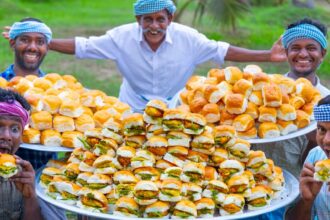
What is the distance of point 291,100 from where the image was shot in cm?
424

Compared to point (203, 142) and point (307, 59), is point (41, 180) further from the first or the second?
point (307, 59)

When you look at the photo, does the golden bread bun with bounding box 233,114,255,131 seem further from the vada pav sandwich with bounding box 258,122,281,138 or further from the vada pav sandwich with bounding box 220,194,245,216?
the vada pav sandwich with bounding box 220,194,245,216

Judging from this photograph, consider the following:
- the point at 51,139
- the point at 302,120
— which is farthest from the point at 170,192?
the point at 302,120

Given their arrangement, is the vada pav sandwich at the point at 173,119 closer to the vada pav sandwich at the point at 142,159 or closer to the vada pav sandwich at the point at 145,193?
the vada pav sandwich at the point at 142,159

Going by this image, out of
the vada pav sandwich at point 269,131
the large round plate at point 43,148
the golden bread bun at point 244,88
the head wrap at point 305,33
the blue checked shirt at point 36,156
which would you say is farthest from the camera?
the head wrap at point 305,33

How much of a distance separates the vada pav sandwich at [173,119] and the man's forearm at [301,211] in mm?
766

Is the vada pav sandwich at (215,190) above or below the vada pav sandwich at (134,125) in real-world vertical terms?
below

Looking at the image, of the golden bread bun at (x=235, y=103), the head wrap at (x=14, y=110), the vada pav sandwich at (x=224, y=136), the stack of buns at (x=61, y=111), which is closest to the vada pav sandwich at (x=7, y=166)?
the head wrap at (x=14, y=110)

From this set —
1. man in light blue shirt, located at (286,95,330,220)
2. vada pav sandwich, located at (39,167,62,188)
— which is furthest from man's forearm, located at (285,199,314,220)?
vada pav sandwich, located at (39,167,62,188)

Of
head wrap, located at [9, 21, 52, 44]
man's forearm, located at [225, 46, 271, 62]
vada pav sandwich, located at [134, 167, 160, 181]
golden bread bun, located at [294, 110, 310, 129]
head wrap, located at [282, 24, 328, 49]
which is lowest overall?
vada pav sandwich, located at [134, 167, 160, 181]

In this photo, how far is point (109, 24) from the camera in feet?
60.8

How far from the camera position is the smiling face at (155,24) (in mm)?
5406

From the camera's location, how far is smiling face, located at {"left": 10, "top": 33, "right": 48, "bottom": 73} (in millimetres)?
5109

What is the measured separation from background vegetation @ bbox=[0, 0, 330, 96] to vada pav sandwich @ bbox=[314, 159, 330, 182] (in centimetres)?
812
